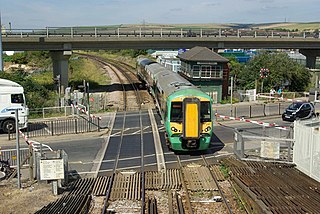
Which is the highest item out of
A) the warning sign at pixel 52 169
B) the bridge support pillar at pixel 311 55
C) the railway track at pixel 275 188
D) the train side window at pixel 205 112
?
the bridge support pillar at pixel 311 55

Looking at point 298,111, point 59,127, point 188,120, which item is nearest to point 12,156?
point 188,120

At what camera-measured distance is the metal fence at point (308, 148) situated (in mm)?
14883

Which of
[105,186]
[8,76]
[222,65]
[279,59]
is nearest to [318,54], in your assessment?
[279,59]

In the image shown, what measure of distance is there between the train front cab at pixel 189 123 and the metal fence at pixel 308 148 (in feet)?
13.5

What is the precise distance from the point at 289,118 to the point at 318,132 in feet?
48.5

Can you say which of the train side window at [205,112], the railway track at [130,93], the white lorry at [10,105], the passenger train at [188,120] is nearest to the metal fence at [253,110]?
the railway track at [130,93]

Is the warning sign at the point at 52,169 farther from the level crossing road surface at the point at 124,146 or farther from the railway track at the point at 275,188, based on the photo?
the railway track at the point at 275,188

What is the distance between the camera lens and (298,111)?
2970 centimetres

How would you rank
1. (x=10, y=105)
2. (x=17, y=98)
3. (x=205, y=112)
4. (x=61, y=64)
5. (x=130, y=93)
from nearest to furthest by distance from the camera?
(x=205, y=112) < (x=10, y=105) < (x=17, y=98) < (x=130, y=93) < (x=61, y=64)

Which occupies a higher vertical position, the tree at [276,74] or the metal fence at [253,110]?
the tree at [276,74]

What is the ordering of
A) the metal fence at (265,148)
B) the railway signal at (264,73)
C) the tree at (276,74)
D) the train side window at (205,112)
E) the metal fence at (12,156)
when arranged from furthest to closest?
the tree at (276,74) < the railway signal at (264,73) < the train side window at (205,112) < the metal fence at (12,156) < the metal fence at (265,148)

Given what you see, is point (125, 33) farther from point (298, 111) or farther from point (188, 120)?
point (188, 120)

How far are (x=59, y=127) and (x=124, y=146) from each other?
701cm

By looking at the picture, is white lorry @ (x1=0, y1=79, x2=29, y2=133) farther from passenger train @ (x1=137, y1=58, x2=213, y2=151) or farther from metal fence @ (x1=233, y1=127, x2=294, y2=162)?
metal fence @ (x1=233, y1=127, x2=294, y2=162)
